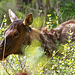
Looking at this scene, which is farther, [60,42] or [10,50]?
[60,42]

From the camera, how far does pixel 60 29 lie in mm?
5074

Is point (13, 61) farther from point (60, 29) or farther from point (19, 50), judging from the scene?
point (60, 29)

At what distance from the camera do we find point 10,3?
10328 mm

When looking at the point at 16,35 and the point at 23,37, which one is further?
the point at 23,37

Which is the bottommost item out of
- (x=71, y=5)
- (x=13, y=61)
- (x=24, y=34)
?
(x=13, y=61)

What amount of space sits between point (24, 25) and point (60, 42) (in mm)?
1317

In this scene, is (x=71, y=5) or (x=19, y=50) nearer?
(x=19, y=50)

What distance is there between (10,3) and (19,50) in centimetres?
695

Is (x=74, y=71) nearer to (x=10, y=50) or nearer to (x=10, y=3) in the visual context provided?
(x=10, y=50)

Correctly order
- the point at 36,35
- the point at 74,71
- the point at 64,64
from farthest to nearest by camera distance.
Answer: the point at 36,35
the point at 64,64
the point at 74,71

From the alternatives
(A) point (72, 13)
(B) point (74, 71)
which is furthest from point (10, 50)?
(A) point (72, 13)

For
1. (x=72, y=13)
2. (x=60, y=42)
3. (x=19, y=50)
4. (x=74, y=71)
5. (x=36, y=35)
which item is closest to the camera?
(x=74, y=71)

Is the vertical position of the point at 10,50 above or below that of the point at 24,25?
below

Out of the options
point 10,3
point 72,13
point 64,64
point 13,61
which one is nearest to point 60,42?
point 64,64
